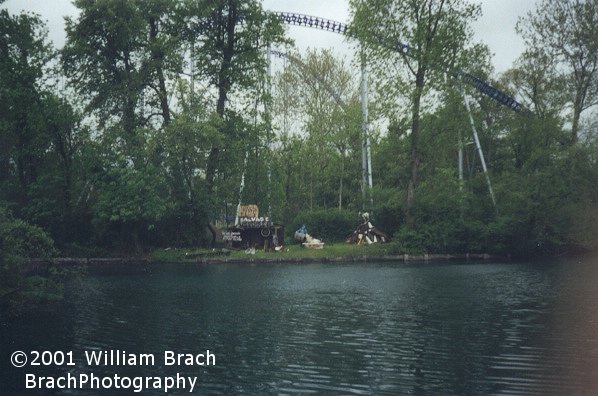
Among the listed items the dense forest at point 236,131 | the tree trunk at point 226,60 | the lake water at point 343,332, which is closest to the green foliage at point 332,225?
the dense forest at point 236,131

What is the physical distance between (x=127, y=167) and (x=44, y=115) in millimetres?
7337

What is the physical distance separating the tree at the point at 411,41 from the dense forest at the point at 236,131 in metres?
0.11

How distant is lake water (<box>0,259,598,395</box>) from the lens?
12391 mm

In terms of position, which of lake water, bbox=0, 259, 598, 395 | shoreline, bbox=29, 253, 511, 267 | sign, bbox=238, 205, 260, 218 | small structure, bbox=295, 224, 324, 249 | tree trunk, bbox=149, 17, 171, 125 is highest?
tree trunk, bbox=149, 17, 171, 125

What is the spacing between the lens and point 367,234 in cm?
4741

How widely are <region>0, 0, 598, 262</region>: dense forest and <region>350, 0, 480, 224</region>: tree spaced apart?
0.36ft

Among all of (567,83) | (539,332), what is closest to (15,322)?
(539,332)

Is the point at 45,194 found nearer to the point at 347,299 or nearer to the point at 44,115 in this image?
the point at 44,115

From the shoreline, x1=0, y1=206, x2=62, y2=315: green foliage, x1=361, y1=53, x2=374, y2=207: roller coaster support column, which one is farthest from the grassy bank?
x1=0, y1=206, x2=62, y2=315: green foliage

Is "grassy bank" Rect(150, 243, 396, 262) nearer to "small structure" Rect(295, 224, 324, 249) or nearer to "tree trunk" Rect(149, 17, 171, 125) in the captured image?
"small structure" Rect(295, 224, 324, 249)

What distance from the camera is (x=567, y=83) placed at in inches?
1882

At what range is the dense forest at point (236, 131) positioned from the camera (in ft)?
148

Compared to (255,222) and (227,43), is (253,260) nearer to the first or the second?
(255,222)

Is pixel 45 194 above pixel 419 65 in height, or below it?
below
